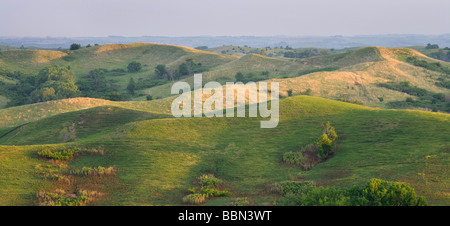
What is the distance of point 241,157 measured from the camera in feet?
63.2

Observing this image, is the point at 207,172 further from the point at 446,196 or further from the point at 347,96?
the point at 347,96

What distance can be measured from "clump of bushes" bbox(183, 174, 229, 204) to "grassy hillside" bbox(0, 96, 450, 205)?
14.7 inches

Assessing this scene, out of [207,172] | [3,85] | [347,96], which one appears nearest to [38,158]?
[207,172]

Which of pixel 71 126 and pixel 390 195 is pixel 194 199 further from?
pixel 71 126

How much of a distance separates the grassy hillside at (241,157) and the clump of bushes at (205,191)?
1.23 feet

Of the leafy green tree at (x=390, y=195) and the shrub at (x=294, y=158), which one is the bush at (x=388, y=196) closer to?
the leafy green tree at (x=390, y=195)

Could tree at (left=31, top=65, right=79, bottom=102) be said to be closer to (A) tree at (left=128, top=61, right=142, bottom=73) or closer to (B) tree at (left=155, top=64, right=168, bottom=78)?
(B) tree at (left=155, top=64, right=168, bottom=78)

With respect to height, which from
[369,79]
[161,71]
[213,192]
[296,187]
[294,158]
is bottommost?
[213,192]

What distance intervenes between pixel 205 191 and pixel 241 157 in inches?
188

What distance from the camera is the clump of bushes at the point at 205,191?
46.2ft

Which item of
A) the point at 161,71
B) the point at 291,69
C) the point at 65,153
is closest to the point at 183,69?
the point at 161,71

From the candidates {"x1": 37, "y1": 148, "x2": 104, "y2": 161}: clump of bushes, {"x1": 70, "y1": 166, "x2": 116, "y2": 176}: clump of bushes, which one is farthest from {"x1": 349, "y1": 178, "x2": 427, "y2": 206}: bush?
{"x1": 37, "y1": 148, "x2": 104, "y2": 161}: clump of bushes

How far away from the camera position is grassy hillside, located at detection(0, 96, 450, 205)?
48.4ft

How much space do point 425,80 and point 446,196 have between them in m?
67.1
